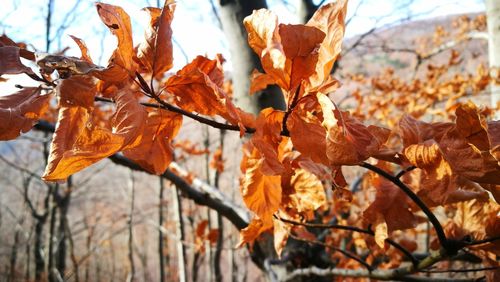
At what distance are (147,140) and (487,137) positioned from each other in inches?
16.8

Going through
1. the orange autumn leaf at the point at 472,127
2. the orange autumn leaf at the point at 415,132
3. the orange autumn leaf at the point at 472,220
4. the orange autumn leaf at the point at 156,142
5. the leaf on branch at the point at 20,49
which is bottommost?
the orange autumn leaf at the point at 472,220

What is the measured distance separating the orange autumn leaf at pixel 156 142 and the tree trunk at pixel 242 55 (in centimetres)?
87

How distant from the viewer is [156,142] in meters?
0.51

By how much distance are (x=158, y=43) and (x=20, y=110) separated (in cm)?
17

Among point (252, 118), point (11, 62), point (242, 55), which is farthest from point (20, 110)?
point (242, 55)

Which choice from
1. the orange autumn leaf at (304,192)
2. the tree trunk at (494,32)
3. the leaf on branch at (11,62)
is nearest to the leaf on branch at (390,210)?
the orange autumn leaf at (304,192)

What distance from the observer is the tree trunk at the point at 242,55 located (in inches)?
51.5

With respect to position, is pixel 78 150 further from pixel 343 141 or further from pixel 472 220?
pixel 472 220

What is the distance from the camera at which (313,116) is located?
444 mm

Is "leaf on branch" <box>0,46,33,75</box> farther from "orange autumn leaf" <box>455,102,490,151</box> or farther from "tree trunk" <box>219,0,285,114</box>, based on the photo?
"tree trunk" <box>219,0,285,114</box>

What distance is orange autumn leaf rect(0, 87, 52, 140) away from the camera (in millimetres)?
368

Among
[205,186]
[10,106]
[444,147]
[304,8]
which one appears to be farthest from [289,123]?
[304,8]

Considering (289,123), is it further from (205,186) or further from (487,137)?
(205,186)

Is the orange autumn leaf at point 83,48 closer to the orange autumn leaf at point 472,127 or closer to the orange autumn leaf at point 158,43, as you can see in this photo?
the orange autumn leaf at point 158,43
